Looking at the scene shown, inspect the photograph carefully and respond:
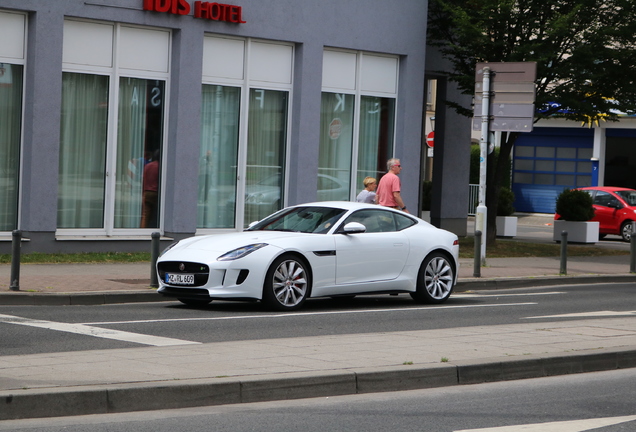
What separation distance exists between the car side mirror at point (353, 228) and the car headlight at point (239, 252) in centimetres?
126

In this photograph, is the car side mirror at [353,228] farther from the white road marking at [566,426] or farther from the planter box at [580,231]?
the planter box at [580,231]

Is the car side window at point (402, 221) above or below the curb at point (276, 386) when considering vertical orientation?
above

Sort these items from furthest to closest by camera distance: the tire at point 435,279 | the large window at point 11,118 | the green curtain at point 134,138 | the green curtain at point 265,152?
1. the green curtain at point 265,152
2. the green curtain at point 134,138
3. the large window at point 11,118
4. the tire at point 435,279

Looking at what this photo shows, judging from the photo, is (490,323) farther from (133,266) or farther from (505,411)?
(133,266)

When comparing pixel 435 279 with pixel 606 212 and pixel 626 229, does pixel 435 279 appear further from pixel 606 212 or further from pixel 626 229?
pixel 606 212

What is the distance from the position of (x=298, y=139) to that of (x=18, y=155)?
6004mm

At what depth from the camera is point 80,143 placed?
19250 mm

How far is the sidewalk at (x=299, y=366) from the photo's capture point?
6.95 metres

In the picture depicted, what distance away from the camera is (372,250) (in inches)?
537

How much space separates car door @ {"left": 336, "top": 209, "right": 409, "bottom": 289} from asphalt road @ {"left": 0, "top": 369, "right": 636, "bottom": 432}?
199 inches

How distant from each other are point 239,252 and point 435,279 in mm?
3173

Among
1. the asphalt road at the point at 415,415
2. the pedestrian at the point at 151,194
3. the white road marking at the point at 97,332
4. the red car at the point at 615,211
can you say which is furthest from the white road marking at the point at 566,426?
the red car at the point at 615,211

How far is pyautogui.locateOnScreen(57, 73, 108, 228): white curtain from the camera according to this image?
19.1 meters

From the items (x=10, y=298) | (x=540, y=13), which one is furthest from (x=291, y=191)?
(x=10, y=298)
